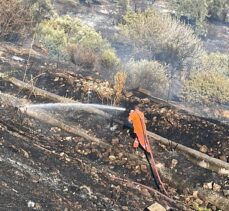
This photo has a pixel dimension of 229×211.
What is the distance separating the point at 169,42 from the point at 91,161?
16592mm

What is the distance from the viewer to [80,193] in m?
7.63

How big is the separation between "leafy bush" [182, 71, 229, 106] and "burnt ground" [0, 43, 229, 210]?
732 cm

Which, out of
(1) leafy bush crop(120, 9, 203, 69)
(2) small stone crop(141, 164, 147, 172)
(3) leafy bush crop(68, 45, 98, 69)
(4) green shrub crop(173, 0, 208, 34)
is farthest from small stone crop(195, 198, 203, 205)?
(4) green shrub crop(173, 0, 208, 34)

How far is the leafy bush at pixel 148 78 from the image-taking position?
57.5 ft

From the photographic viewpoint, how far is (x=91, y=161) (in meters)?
8.91

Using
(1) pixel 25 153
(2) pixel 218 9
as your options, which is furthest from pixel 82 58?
(2) pixel 218 9

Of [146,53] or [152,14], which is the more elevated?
[152,14]

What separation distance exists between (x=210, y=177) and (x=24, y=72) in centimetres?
722

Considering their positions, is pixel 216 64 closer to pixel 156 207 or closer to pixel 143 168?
pixel 143 168

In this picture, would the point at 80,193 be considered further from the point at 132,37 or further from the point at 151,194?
the point at 132,37

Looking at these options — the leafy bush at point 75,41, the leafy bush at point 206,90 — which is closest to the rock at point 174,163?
the leafy bush at point 75,41

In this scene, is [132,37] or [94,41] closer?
[94,41]

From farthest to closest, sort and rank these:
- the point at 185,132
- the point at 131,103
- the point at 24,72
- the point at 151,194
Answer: the point at 24,72 → the point at 131,103 → the point at 185,132 → the point at 151,194

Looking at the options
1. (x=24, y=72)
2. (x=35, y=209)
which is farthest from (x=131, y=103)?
(x=35, y=209)
